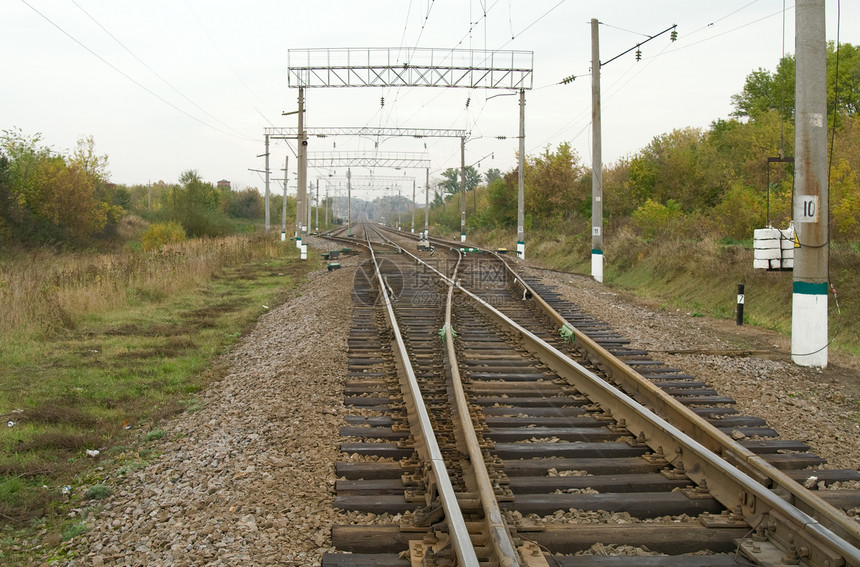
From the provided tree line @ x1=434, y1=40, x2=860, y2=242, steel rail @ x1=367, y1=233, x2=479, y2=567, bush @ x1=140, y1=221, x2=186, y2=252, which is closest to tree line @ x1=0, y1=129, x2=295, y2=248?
bush @ x1=140, y1=221, x2=186, y2=252

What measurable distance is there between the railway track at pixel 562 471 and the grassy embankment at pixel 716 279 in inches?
242

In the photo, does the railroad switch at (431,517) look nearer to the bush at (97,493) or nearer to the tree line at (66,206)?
the bush at (97,493)

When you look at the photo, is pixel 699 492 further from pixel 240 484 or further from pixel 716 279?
pixel 716 279

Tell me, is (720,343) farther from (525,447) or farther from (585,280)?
(585,280)

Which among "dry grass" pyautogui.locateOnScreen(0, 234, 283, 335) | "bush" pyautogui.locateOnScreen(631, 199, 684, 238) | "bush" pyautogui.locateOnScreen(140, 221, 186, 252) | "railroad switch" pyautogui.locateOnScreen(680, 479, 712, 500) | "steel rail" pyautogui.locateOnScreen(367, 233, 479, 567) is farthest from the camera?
"bush" pyautogui.locateOnScreen(140, 221, 186, 252)

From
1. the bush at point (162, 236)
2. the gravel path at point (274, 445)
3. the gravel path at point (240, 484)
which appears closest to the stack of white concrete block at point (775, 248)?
the gravel path at point (274, 445)

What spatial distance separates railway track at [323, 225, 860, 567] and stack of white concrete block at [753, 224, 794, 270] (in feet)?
8.32

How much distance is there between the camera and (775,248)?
32.2 feet

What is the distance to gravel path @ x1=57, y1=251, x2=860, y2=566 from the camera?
414 cm

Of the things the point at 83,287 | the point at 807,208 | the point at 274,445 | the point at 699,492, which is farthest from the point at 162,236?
the point at 699,492

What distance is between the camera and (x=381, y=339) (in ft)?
34.2

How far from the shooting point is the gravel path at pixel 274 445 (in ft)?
13.6

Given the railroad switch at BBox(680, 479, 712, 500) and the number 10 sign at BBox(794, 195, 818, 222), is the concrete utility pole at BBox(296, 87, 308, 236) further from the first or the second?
the railroad switch at BBox(680, 479, 712, 500)

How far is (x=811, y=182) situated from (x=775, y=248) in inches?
44.1
